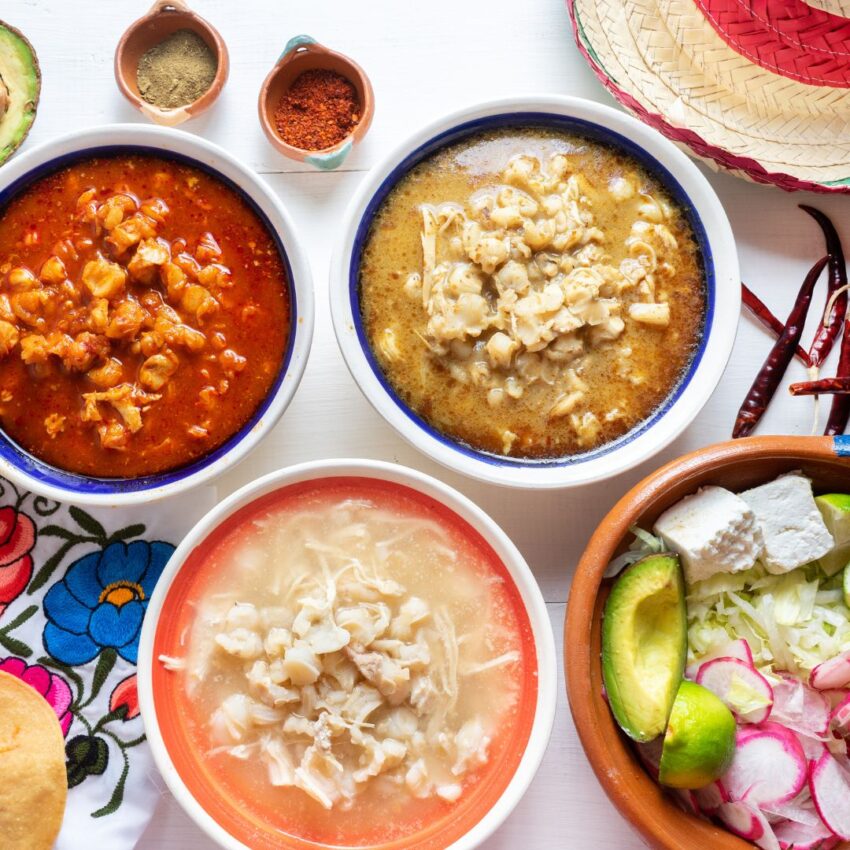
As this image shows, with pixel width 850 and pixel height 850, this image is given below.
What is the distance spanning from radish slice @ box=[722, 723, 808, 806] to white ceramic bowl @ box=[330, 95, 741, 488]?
63cm

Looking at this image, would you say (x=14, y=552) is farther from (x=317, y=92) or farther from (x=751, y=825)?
(x=751, y=825)

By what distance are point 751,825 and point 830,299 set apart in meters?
1.21

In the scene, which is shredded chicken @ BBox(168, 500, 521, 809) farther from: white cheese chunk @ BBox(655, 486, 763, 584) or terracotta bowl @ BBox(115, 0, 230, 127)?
terracotta bowl @ BBox(115, 0, 230, 127)

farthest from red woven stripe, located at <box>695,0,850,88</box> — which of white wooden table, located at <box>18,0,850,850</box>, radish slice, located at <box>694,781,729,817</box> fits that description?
radish slice, located at <box>694,781,729,817</box>

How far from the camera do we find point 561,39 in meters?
2.55

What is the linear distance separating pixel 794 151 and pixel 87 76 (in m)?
1.74

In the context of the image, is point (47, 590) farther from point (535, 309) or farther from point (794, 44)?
point (794, 44)

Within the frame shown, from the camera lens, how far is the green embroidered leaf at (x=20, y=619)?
2.38m

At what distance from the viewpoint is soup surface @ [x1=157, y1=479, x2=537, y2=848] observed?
2.12 metres

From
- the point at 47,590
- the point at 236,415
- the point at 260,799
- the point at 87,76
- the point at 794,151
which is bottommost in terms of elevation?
the point at 260,799

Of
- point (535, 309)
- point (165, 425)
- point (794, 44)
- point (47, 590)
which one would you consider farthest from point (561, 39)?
point (47, 590)

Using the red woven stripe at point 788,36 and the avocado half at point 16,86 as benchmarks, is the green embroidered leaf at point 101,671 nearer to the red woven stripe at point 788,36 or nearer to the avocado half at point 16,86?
the avocado half at point 16,86

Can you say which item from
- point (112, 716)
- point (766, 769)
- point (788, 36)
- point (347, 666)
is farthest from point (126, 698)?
point (788, 36)

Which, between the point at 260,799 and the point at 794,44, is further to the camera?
the point at 794,44
